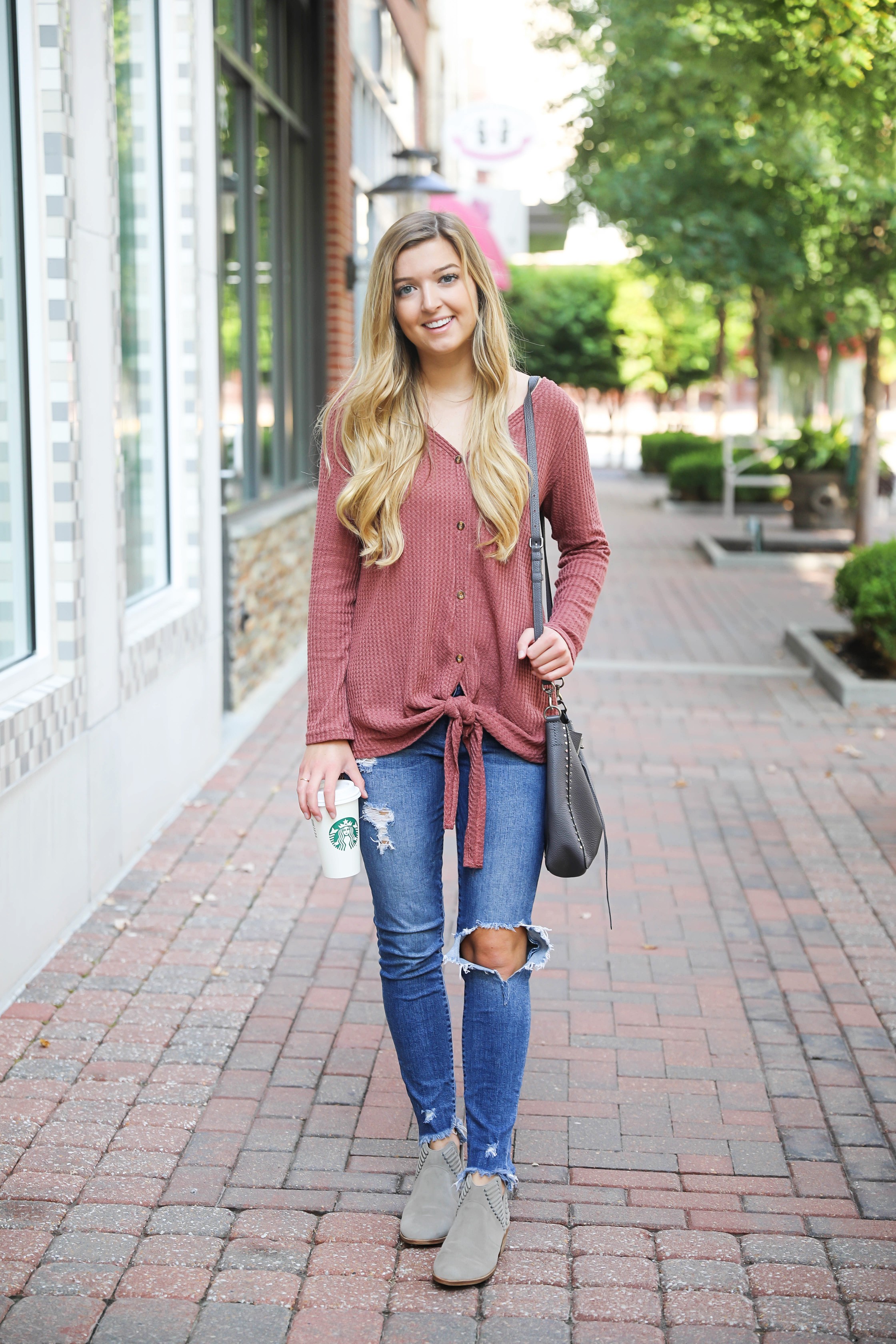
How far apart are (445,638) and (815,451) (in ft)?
52.4

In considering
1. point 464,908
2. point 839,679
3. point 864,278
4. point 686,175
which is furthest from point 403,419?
point 686,175

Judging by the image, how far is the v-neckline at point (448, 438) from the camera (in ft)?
9.00

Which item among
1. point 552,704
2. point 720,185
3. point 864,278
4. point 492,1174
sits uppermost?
point 720,185

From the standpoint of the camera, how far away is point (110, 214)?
4.91 metres

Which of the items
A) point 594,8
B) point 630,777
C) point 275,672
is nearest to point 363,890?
point 630,777

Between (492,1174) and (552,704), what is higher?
(552,704)

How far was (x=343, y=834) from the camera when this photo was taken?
8.86ft

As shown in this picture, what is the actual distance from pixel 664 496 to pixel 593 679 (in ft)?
48.8

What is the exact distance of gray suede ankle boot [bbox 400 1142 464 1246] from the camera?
9.45 feet

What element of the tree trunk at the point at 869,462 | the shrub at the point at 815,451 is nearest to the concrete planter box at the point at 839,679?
the tree trunk at the point at 869,462

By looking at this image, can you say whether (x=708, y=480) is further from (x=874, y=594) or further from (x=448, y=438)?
(x=448, y=438)

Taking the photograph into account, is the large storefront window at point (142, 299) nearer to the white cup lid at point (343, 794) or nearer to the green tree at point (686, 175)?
the white cup lid at point (343, 794)

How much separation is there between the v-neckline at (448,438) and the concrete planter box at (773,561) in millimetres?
12281

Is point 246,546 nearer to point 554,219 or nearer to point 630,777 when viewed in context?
point 630,777
